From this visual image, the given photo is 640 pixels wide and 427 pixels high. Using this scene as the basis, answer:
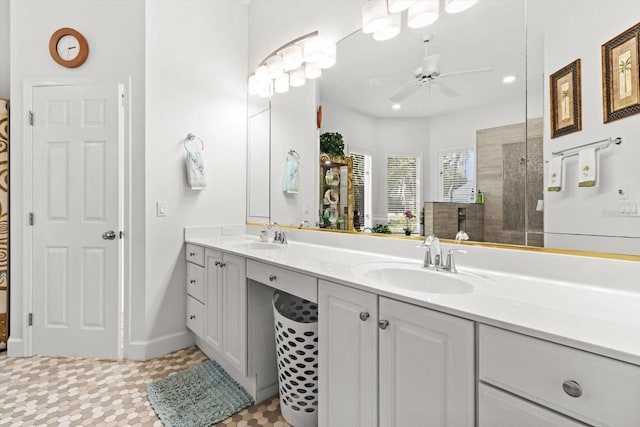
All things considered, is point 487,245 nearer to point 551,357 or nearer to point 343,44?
point 551,357

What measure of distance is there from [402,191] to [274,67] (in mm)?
1404

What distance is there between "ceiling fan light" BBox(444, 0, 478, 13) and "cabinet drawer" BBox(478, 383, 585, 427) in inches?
57.0

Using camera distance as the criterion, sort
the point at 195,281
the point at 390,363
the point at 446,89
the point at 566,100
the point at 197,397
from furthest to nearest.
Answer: the point at 195,281, the point at 197,397, the point at 446,89, the point at 566,100, the point at 390,363

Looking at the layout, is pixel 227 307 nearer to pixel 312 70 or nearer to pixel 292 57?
pixel 312 70

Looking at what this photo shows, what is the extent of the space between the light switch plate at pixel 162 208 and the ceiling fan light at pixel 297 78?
126 cm

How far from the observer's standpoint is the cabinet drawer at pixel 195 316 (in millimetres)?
2244

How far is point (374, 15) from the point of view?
1.66m

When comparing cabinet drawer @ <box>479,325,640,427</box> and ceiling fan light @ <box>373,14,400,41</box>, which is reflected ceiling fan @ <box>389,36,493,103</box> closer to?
ceiling fan light @ <box>373,14,400,41</box>

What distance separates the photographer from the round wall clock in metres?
2.28

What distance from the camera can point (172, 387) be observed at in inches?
76.3

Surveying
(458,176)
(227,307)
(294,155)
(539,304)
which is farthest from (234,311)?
(539,304)

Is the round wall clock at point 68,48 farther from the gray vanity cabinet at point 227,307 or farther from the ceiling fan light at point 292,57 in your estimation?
the gray vanity cabinet at point 227,307

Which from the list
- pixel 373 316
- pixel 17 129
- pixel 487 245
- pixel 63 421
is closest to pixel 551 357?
pixel 373 316

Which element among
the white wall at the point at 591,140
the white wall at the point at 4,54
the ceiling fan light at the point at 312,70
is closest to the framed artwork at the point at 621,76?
the white wall at the point at 591,140
